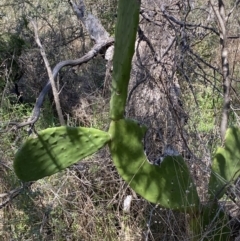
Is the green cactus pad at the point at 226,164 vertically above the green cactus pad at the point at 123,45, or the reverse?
the green cactus pad at the point at 123,45

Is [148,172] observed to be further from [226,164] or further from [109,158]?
[109,158]

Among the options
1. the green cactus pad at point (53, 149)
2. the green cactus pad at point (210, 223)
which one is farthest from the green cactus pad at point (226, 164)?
the green cactus pad at point (53, 149)

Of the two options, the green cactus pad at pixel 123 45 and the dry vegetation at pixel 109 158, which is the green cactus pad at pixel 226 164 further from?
the green cactus pad at pixel 123 45

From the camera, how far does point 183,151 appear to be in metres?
2.87

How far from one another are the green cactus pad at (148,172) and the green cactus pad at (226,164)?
12 cm

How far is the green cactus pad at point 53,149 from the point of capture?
1.99 m

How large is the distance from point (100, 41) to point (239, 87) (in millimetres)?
1388

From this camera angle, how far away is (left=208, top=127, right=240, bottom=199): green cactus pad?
7.45 ft

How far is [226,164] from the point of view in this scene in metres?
2.36

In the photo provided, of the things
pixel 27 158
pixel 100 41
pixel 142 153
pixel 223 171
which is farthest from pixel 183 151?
pixel 100 41

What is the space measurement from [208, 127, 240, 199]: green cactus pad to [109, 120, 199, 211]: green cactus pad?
115 mm

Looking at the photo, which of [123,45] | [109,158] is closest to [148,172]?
[123,45]

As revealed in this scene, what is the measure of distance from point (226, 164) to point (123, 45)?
2.76ft

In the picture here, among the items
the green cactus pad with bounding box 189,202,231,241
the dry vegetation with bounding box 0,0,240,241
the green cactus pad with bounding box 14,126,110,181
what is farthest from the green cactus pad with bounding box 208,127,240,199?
the green cactus pad with bounding box 14,126,110,181
